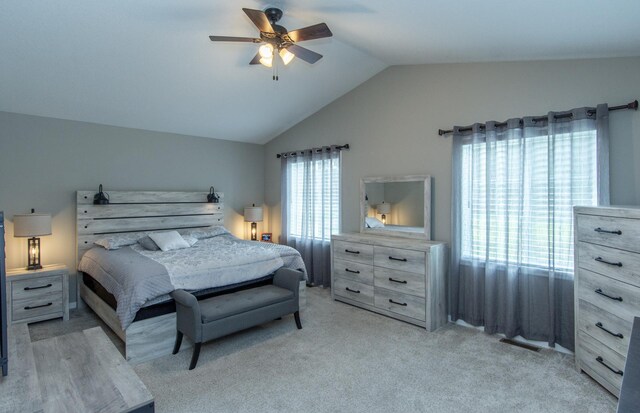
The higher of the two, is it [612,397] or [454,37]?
[454,37]

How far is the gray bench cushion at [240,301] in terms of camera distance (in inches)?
113

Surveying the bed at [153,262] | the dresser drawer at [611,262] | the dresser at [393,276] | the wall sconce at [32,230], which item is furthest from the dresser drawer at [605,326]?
the wall sconce at [32,230]

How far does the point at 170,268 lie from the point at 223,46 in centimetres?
221

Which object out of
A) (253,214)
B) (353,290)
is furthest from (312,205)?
(353,290)

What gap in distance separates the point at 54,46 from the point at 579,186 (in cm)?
470

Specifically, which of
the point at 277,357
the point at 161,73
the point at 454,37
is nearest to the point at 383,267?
the point at 277,357

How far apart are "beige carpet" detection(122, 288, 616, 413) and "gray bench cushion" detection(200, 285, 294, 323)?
1.23 ft

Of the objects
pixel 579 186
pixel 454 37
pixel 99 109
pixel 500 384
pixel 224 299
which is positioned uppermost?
pixel 454 37

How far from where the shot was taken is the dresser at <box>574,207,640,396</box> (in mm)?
2158

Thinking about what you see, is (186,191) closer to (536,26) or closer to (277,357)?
(277,357)

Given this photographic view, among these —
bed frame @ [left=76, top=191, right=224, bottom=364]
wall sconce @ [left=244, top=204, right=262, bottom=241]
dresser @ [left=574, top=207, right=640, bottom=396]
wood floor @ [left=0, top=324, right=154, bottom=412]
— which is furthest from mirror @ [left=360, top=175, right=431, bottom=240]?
wood floor @ [left=0, top=324, right=154, bottom=412]

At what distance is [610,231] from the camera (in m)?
2.29

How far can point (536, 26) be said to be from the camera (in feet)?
7.92

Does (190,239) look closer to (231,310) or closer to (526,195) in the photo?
(231,310)
